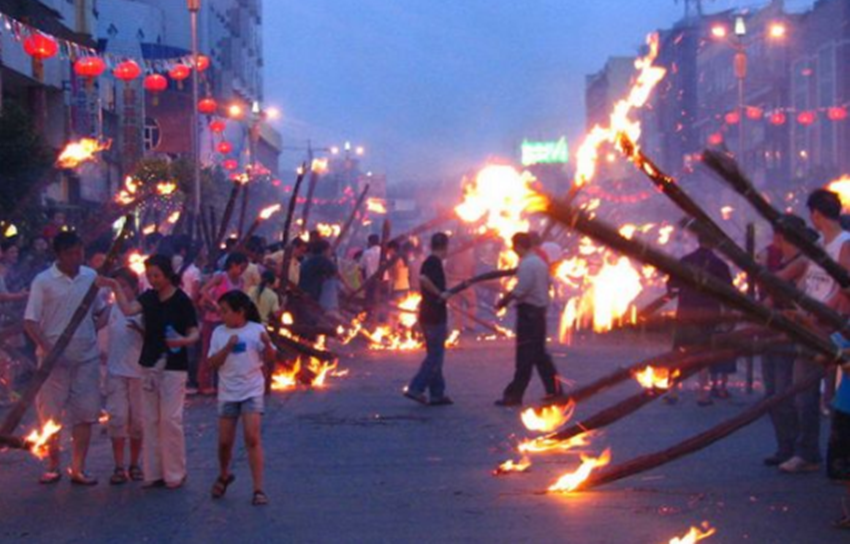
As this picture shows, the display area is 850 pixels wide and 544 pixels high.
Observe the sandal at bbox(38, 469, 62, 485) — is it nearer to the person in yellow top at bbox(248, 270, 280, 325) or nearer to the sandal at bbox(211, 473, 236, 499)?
the sandal at bbox(211, 473, 236, 499)

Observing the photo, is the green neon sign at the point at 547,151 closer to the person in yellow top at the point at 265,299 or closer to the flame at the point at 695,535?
the person in yellow top at the point at 265,299

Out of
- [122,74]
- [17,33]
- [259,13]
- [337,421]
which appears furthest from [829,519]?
[259,13]

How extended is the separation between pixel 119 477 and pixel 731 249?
608 centimetres

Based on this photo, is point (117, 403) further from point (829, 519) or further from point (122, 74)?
point (122, 74)

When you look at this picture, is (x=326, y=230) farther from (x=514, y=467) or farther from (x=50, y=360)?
(x=50, y=360)

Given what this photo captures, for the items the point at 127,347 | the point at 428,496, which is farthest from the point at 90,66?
the point at 428,496

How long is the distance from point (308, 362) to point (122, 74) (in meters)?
8.18

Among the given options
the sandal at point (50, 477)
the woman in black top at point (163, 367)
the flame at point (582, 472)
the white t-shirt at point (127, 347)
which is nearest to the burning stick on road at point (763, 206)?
the flame at point (582, 472)

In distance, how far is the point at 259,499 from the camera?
27.4 feet

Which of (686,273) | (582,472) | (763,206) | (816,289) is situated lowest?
(582,472)

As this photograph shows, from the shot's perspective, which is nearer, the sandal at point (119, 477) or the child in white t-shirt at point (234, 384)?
the child in white t-shirt at point (234, 384)

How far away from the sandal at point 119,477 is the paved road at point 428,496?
0.38ft

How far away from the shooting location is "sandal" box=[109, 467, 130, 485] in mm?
9164

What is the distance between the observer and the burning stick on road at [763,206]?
4.21 m
